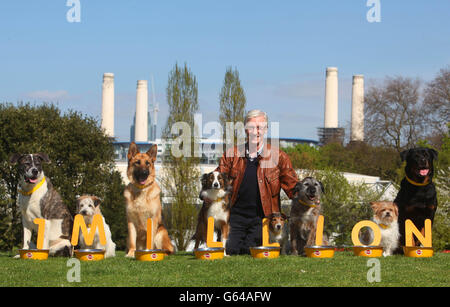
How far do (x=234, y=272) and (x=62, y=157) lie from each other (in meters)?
14.7

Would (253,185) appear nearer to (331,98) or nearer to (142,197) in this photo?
(142,197)

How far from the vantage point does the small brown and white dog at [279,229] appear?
32.6ft

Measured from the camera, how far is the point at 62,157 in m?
21.2

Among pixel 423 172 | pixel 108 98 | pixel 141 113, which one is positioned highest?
pixel 108 98

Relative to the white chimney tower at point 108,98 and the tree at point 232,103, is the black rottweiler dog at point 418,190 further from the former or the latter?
the white chimney tower at point 108,98

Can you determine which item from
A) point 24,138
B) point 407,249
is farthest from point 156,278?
point 24,138

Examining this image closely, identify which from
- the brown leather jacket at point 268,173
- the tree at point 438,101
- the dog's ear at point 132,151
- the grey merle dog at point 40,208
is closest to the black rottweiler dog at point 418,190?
the brown leather jacket at point 268,173

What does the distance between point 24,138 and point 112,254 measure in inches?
387

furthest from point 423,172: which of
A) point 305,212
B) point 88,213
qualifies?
point 88,213

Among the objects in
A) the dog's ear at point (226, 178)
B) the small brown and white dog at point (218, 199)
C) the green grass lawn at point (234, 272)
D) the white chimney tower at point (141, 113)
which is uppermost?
the white chimney tower at point (141, 113)

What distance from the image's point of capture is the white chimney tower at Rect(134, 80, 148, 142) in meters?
92.2

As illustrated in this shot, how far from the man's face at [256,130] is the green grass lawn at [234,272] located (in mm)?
1952

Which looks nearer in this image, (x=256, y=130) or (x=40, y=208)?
(x=256, y=130)

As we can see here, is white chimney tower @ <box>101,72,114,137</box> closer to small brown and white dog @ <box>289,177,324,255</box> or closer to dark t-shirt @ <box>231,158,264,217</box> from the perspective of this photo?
dark t-shirt @ <box>231,158,264,217</box>
